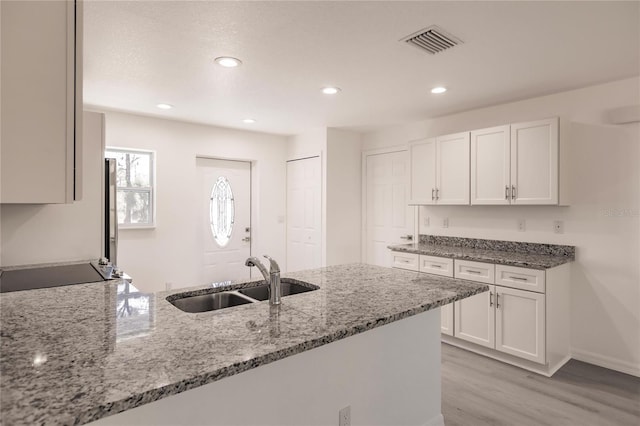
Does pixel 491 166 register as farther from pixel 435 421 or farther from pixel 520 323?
pixel 435 421

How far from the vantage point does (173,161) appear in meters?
4.48

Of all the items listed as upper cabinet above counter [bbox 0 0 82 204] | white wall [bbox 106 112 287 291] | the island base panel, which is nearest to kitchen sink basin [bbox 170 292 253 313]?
the island base panel

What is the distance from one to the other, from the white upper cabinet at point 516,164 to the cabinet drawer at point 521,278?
0.61 meters

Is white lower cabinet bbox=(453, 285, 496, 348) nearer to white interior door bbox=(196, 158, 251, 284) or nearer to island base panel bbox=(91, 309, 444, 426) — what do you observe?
island base panel bbox=(91, 309, 444, 426)

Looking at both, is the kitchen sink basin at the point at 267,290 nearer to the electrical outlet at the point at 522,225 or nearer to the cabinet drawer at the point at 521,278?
the cabinet drawer at the point at 521,278

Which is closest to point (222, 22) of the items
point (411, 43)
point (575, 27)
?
point (411, 43)

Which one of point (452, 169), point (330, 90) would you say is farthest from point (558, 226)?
point (330, 90)

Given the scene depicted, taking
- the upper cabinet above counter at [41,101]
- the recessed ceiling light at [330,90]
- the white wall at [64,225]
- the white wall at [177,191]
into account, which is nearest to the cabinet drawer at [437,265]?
the recessed ceiling light at [330,90]

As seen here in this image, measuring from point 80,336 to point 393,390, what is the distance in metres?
1.36

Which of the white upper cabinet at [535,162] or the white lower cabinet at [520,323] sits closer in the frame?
the white lower cabinet at [520,323]

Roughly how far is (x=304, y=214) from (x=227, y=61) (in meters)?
2.83

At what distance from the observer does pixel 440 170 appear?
3.84 metres

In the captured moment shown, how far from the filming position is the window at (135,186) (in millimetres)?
4176

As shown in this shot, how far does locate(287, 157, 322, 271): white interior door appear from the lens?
4.94m
